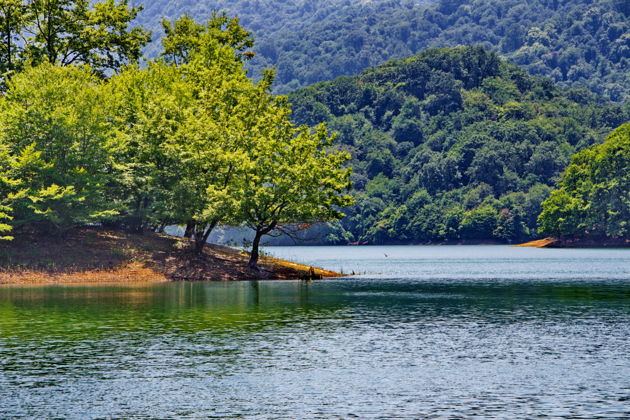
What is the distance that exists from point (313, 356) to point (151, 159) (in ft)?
179

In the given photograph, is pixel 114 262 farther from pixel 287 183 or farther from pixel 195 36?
pixel 195 36

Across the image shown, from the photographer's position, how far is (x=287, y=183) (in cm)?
8419

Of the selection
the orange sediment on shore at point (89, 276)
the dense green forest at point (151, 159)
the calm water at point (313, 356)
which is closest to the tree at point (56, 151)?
the dense green forest at point (151, 159)

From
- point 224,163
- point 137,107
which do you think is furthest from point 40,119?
point 224,163

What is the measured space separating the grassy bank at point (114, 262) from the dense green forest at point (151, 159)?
6.61 feet

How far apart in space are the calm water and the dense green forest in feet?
58.8

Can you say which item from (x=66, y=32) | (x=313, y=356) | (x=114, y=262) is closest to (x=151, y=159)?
(x=114, y=262)

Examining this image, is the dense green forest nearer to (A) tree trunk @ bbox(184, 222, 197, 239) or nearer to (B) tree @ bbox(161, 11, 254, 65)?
(A) tree trunk @ bbox(184, 222, 197, 239)

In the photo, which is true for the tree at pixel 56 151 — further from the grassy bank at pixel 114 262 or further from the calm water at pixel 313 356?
the calm water at pixel 313 356

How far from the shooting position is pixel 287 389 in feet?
96.7

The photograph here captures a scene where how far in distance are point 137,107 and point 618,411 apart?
236 feet

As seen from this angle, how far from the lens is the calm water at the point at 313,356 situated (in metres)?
27.1

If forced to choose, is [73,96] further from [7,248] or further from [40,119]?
[7,248]

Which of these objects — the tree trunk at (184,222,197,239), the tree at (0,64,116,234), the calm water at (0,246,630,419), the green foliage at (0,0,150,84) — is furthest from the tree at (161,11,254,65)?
the calm water at (0,246,630,419)
